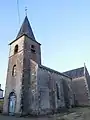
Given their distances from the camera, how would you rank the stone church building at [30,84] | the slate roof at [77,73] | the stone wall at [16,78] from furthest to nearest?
the slate roof at [77,73], the stone wall at [16,78], the stone church building at [30,84]

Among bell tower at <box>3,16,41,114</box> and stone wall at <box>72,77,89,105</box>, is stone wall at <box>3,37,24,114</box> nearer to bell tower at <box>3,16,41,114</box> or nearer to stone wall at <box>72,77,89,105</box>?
bell tower at <box>3,16,41,114</box>

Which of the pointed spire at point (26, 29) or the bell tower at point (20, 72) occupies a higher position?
the pointed spire at point (26, 29)

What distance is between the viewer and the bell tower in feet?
53.8

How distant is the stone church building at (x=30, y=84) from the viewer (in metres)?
16.0

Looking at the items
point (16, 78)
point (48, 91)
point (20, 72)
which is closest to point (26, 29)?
point (20, 72)

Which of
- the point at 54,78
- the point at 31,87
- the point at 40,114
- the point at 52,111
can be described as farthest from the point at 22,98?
the point at 54,78

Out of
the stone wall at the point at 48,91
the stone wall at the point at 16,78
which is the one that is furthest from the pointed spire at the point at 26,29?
the stone wall at the point at 48,91

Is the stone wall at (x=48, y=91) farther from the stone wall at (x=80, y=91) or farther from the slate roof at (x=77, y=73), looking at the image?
the slate roof at (x=77, y=73)

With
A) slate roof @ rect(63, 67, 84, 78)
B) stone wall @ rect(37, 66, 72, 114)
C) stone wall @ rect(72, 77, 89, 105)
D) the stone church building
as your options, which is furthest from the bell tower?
slate roof @ rect(63, 67, 84, 78)

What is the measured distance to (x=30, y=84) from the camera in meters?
17.5

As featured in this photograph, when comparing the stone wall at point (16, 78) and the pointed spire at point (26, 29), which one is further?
the pointed spire at point (26, 29)

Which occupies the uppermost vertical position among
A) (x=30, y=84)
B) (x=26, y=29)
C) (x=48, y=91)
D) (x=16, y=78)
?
(x=26, y=29)

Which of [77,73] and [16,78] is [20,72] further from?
[77,73]

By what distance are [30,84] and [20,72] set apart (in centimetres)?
218
